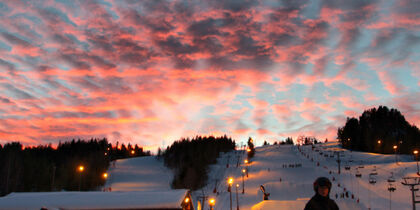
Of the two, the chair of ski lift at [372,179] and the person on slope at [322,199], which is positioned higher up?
the person on slope at [322,199]

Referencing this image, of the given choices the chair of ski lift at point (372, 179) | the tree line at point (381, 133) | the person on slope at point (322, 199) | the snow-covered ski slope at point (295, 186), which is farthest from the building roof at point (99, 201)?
the tree line at point (381, 133)

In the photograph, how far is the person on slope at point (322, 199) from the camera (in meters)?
3.93

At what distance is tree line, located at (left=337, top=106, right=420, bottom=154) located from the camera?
124312mm

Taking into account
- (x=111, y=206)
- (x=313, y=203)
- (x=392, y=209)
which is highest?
(x=313, y=203)

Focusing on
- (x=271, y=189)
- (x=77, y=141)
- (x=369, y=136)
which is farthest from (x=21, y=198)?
(x=369, y=136)

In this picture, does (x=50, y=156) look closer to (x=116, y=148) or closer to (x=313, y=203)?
(x=116, y=148)

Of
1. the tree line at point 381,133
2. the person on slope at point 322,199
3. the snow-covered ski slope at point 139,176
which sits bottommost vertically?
the snow-covered ski slope at point 139,176

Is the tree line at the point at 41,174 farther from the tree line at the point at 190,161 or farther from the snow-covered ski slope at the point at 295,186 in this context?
the tree line at the point at 190,161

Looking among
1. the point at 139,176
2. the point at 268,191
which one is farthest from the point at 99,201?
the point at 139,176

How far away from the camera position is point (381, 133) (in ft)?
456

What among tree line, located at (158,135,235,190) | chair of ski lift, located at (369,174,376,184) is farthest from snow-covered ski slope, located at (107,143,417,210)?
tree line, located at (158,135,235,190)

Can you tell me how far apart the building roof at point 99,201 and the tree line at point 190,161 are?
48.4m

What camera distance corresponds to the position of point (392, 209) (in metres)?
41.8

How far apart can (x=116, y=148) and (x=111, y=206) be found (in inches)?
6165
